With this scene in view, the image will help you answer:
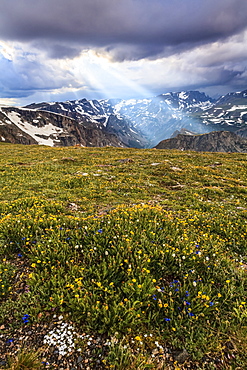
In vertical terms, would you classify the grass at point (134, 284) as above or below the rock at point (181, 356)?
above

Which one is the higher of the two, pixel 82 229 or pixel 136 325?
pixel 82 229

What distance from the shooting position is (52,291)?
4.82m

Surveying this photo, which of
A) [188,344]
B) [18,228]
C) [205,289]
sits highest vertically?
[18,228]

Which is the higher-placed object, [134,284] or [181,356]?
[134,284]

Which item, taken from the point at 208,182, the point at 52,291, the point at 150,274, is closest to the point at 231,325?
the point at 150,274

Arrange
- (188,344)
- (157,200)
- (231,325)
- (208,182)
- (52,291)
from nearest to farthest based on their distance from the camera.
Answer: (188,344) < (231,325) < (52,291) < (157,200) < (208,182)

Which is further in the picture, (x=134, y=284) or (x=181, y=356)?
(x=134, y=284)

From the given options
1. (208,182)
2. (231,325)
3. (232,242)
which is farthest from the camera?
(208,182)

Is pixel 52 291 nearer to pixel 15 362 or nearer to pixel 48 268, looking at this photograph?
pixel 48 268

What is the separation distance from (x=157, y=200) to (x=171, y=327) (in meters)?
10.8

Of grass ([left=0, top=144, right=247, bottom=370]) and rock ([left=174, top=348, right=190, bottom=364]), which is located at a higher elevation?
grass ([left=0, top=144, right=247, bottom=370])

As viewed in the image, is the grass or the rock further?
the grass

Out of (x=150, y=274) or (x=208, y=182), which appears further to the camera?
(x=208, y=182)

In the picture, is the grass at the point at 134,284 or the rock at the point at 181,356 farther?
the grass at the point at 134,284
